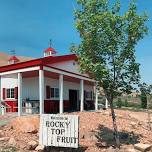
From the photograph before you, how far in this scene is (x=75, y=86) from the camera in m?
33.4

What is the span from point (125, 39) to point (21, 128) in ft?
21.6

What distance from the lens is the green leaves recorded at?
17.3 metres

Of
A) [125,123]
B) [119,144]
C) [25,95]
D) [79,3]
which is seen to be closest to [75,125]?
[119,144]

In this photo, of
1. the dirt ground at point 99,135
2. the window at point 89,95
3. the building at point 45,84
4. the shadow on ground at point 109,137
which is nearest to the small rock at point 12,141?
the dirt ground at point 99,135

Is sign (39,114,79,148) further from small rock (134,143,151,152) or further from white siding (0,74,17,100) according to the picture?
white siding (0,74,17,100)

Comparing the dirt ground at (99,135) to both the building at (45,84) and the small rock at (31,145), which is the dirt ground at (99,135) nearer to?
the small rock at (31,145)

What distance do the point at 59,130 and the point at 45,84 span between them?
12.9m

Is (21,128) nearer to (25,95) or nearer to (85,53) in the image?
(85,53)

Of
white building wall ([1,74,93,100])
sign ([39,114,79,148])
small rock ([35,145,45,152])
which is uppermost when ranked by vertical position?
white building wall ([1,74,93,100])

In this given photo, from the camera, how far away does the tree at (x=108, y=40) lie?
17266 millimetres

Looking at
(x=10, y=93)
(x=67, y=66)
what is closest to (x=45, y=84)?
(x=67, y=66)

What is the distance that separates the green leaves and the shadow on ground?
2.54 metres

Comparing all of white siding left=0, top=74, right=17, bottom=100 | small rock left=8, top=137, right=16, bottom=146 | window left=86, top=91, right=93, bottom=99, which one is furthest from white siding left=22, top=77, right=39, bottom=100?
small rock left=8, top=137, right=16, bottom=146

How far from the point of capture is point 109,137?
20.0 metres
